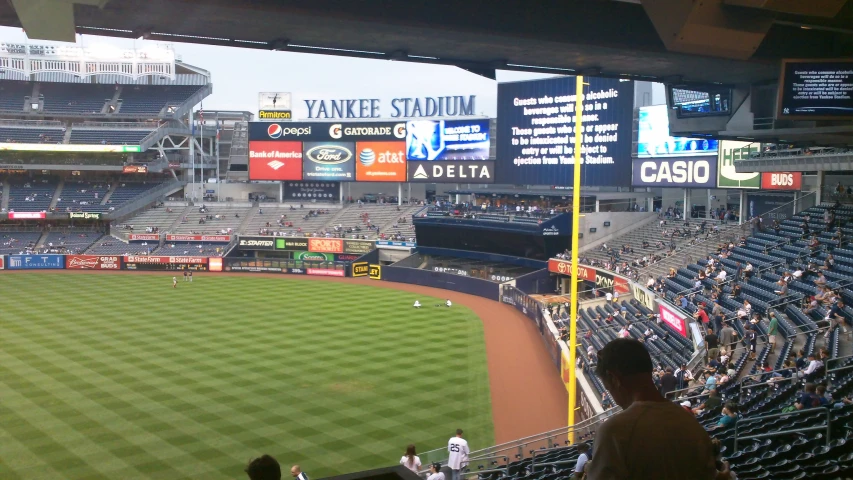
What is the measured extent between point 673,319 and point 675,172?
21343mm

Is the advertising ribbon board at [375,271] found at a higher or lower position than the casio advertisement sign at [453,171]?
lower

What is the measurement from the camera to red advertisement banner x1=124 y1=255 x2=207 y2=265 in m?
56.0

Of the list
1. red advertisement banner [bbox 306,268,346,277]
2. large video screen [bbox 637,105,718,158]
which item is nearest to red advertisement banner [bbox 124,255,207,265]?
red advertisement banner [bbox 306,268,346,277]

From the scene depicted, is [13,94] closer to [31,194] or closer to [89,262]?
[31,194]

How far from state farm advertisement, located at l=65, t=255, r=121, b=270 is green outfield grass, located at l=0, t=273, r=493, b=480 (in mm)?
16448

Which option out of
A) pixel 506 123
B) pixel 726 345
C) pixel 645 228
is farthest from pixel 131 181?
pixel 726 345

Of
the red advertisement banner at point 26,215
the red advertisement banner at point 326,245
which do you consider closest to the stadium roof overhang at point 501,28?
the red advertisement banner at point 326,245

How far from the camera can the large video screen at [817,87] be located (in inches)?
423

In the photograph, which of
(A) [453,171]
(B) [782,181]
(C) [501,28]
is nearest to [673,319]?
(C) [501,28]

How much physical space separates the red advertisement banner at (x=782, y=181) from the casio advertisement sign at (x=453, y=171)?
65.6 feet

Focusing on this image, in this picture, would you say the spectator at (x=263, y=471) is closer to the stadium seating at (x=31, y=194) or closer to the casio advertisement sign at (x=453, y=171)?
the casio advertisement sign at (x=453, y=171)

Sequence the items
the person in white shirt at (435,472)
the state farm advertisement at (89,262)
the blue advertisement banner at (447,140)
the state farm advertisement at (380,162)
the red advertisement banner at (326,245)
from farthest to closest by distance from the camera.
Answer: the state farm advertisement at (380,162)
the state farm advertisement at (89,262)
the red advertisement banner at (326,245)
the blue advertisement banner at (447,140)
the person in white shirt at (435,472)

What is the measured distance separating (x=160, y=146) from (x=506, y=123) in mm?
36466

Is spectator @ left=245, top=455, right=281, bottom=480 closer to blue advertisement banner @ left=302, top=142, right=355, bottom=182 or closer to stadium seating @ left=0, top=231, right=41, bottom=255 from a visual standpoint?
blue advertisement banner @ left=302, top=142, right=355, bottom=182
